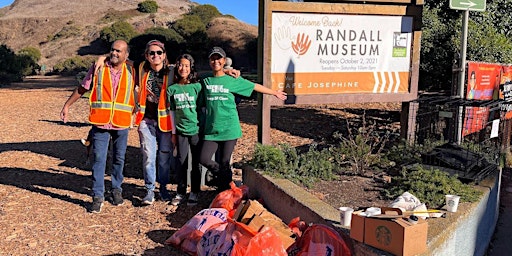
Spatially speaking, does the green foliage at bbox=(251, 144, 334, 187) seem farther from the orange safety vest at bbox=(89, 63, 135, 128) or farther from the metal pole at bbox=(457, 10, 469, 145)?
the metal pole at bbox=(457, 10, 469, 145)

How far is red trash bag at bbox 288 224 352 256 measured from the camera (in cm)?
366

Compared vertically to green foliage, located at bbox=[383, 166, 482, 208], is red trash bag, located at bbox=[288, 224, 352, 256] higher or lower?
lower

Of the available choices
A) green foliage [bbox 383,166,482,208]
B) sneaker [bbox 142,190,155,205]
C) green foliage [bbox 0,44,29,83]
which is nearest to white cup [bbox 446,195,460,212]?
green foliage [bbox 383,166,482,208]

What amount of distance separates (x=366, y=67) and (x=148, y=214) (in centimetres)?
345

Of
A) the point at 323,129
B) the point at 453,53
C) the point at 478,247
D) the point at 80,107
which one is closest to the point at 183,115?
the point at 478,247

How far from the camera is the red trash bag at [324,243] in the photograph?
12.0 feet

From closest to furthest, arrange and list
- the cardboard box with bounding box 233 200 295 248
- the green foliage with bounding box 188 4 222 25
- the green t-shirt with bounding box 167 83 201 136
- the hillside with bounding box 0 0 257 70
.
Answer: the cardboard box with bounding box 233 200 295 248 < the green t-shirt with bounding box 167 83 201 136 < the hillside with bounding box 0 0 257 70 < the green foliage with bounding box 188 4 222 25

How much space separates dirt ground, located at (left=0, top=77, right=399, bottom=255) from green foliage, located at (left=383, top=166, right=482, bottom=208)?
25cm

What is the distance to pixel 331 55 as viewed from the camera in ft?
21.3

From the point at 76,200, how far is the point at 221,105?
2.15 metres

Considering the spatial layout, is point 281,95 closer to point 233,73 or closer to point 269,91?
point 269,91

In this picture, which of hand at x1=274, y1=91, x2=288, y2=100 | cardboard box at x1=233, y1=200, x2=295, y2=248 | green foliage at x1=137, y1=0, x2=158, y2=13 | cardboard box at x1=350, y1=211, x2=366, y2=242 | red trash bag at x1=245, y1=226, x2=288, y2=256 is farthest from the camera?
green foliage at x1=137, y1=0, x2=158, y2=13

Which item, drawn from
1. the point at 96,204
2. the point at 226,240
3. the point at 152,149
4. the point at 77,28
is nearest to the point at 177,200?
the point at 152,149

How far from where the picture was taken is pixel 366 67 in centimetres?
674
